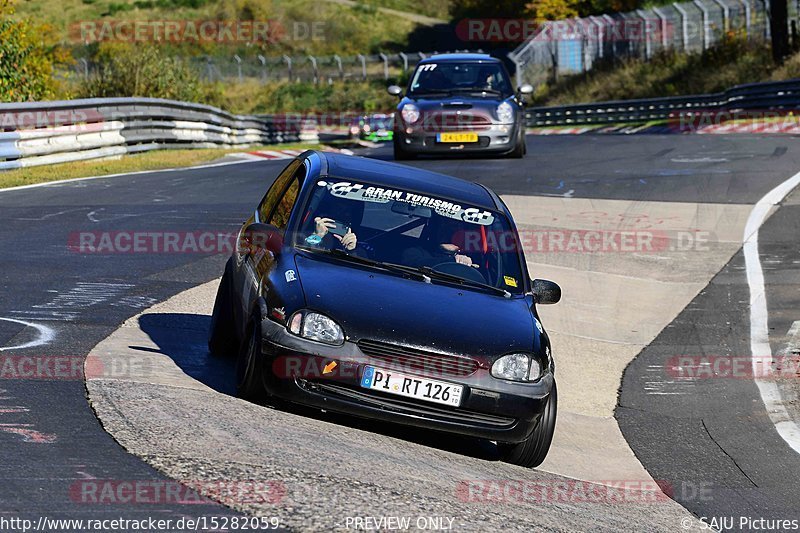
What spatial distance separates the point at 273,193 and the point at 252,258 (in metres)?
0.92

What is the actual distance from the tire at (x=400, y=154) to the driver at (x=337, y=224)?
1313cm

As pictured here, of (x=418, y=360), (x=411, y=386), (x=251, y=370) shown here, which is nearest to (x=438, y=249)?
(x=418, y=360)

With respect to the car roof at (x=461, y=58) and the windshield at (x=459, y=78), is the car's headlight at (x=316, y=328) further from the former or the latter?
the car roof at (x=461, y=58)

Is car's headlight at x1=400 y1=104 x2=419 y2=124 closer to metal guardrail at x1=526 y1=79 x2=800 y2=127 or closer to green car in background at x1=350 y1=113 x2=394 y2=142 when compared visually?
metal guardrail at x1=526 y1=79 x2=800 y2=127

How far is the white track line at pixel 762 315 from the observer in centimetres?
856

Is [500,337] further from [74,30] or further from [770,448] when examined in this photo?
[74,30]

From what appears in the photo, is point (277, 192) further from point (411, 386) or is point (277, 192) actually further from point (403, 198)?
point (411, 386)

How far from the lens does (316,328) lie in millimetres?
6781

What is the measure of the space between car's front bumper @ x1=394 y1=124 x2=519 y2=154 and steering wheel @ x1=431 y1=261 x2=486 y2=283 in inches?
513

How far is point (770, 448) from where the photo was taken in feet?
26.2

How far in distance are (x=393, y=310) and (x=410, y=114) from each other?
14.0 m

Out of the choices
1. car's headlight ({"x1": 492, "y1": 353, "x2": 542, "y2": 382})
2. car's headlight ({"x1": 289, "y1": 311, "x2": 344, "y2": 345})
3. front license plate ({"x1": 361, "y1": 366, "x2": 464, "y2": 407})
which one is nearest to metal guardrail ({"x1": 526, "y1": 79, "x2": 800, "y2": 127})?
car's headlight ({"x1": 492, "y1": 353, "x2": 542, "y2": 382})

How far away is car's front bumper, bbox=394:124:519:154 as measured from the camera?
20.7m

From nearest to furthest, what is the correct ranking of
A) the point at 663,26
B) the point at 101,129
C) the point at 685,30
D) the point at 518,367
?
the point at 518,367 → the point at 101,129 → the point at 685,30 → the point at 663,26
